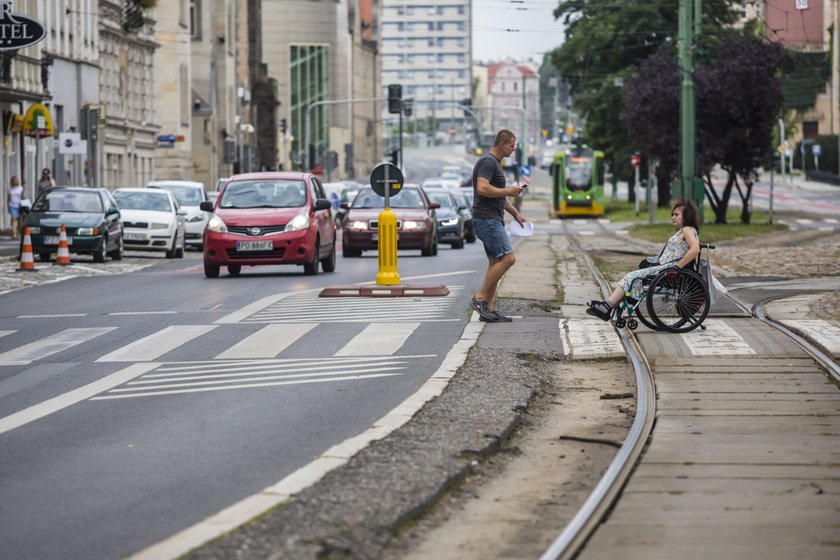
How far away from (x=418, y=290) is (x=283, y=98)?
448 feet

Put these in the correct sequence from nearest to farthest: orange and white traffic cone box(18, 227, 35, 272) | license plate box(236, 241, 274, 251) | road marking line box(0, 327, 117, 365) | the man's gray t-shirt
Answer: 1. road marking line box(0, 327, 117, 365)
2. the man's gray t-shirt
3. license plate box(236, 241, 274, 251)
4. orange and white traffic cone box(18, 227, 35, 272)

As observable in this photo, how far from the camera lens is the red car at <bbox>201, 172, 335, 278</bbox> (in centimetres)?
2755

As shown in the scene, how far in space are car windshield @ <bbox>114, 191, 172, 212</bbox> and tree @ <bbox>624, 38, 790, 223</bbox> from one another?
2133 centimetres

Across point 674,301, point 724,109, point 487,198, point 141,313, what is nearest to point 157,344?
point 141,313

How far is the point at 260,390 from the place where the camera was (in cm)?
1227

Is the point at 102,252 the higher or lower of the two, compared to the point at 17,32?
lower

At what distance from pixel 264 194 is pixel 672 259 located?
12.9 meters

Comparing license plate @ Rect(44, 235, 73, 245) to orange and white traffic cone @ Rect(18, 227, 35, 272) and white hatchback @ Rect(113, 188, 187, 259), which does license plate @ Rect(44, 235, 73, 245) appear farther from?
white hatchback @ Rect(113, 188, 187, 259)

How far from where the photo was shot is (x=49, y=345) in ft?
52.5

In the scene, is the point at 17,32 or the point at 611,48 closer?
the point at 17,32

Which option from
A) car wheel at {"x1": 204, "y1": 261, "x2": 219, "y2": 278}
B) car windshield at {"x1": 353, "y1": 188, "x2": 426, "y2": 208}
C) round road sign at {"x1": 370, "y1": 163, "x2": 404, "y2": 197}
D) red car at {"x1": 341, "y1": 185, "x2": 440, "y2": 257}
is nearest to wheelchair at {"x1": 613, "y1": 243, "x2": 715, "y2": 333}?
round road sign at {"x1": 370, "y1": 163, "x2": 404, "y2": 197}

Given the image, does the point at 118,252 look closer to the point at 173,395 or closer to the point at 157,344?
the point at 157,344

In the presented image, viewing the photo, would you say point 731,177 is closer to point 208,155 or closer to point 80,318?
point 80,318

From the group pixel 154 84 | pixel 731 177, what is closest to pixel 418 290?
pixel 731 177
